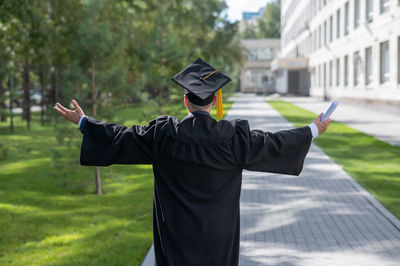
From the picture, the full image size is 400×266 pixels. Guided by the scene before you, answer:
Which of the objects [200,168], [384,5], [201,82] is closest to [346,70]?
[384,5]

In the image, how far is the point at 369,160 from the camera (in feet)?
40.3

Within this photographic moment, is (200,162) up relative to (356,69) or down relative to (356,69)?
down

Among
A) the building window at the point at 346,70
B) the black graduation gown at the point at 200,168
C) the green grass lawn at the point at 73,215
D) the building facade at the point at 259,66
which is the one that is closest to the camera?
the black graduation gown at the point at 200,168

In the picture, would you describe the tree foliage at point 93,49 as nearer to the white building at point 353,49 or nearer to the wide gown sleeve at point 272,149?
the wide gown sleeve at point 272,149

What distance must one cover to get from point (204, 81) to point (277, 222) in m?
4.11

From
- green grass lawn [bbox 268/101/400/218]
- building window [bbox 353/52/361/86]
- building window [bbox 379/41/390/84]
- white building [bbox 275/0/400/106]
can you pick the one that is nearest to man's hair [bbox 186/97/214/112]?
green grass lawn [bbox 268/101/400/218]

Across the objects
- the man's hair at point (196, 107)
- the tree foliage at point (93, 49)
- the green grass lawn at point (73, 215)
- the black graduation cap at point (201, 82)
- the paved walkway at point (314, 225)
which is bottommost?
the green grass lawn at point (73, 215)

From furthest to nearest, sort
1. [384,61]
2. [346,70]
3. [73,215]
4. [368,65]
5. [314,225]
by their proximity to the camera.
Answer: [346,70] < [368,65] < [384,61] < [73,215] < [314,225]

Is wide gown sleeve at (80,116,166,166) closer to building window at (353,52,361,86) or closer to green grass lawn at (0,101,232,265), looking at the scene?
green grass lawn at (0,101,232,265)

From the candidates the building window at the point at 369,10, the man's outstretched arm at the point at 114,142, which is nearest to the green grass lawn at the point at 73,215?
the man's outstretched arm at the point at 114,142

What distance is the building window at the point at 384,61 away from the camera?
2912 cm

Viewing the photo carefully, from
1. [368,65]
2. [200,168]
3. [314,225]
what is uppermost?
[368,65]

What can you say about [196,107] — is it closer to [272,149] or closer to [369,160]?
[272,149]

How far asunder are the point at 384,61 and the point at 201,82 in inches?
1133
